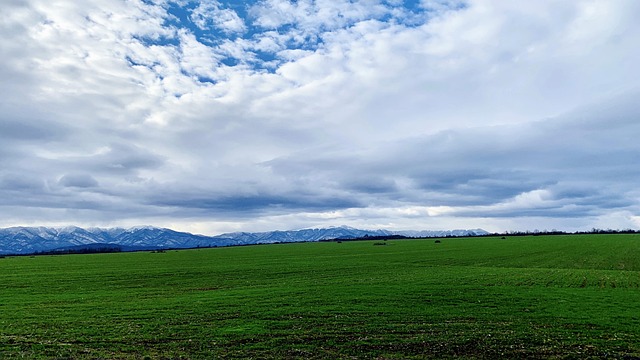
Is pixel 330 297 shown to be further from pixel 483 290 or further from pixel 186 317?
pixel 483 290

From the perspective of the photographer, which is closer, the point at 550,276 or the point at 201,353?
the point at 201,353

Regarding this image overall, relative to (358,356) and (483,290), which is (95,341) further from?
(483,290)

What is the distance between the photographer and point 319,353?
21531 mm

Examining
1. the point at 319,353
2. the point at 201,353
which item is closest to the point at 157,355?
the point at 201,353

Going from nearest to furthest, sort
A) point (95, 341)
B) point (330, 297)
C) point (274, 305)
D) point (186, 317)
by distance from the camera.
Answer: point (95, 341) < point (186, 317) < point (274, 305) < point (330, 297)

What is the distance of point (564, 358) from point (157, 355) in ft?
69.0

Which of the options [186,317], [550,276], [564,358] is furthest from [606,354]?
[550,276]

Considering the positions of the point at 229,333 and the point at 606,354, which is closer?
the point at 606,354

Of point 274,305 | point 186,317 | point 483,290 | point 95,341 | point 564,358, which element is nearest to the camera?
point 564,358

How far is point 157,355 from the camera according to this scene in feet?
70.5

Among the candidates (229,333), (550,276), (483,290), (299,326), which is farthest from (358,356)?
(550,276)

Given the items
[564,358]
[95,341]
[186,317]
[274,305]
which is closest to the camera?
[564,358]

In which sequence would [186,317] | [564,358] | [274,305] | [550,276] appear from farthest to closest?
[550,276] < [274,305] < [186,317] < [564,358]

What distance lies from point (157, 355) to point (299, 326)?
927cm
